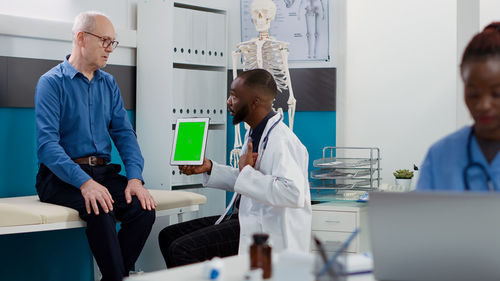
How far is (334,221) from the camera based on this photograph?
325 cm

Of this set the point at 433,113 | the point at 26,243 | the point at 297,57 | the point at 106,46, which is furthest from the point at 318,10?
the point at 26,243

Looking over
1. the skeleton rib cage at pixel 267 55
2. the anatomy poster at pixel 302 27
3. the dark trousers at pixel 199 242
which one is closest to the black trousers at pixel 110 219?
the dark trousers at pixel 199 242

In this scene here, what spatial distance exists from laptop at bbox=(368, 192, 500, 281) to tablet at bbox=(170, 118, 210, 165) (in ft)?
4.88

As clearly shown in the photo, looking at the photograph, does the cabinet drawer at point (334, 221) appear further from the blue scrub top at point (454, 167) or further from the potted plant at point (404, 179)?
the blue scrub top at point (454, 167)

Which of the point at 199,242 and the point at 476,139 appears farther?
the point at 199,242

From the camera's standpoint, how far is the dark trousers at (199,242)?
2529 millimetres

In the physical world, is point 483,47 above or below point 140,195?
above

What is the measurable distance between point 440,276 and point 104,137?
7.12 ft

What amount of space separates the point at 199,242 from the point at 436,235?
1590 millimetres

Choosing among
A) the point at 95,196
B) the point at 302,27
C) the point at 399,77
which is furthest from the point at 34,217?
the point at 399,77

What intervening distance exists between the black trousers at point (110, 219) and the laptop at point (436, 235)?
170 centimetres

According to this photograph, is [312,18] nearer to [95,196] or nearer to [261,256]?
[95,196]

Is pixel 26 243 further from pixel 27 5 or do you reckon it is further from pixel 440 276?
pixel 440 276

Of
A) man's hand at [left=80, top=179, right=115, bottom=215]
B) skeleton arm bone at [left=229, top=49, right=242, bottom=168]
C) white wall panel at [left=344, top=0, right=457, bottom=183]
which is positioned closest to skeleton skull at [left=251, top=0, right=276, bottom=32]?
skeleton arm bone at [left=229, top=49, right=242, bottom=168]
